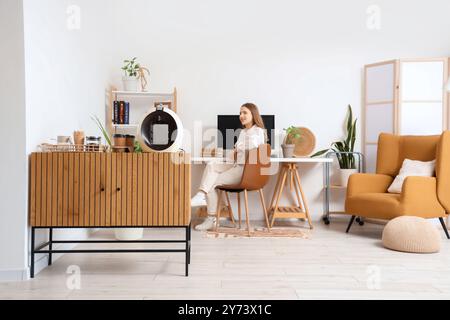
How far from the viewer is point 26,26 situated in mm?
2381

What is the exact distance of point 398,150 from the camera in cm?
421

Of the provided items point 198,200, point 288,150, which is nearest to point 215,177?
point 198,200

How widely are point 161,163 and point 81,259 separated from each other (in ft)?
3.37

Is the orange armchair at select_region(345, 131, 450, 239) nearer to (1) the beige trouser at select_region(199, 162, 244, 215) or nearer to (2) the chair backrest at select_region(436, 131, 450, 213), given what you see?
(2) the chair backrest at select_region(436, 131, 450, 213)

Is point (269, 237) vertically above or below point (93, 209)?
below

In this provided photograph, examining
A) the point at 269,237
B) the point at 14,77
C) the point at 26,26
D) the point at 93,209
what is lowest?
the point at 269,237

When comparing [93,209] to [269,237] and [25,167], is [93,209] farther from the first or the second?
[269,237]

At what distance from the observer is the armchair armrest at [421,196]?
3494mm

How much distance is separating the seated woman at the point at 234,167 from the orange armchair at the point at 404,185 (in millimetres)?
1078

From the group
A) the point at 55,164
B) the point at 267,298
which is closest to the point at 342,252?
the point at 267,298

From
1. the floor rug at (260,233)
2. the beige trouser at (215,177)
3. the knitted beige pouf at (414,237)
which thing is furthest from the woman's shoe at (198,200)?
the knitted beige pouf at (414,237)

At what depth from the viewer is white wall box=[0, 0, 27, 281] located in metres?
2.34

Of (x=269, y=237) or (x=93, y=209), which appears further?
(x=269, y=237)
